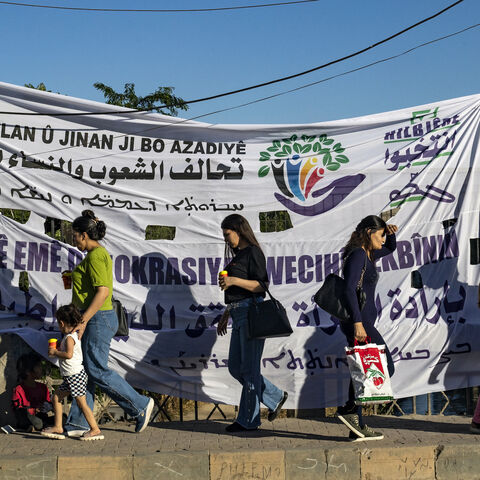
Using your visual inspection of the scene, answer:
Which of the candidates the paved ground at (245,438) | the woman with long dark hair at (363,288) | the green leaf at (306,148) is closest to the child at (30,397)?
the paved ground at (245,438)

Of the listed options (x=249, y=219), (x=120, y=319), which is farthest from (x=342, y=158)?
(x=120, y=319)

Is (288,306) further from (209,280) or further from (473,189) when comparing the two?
(473,189)

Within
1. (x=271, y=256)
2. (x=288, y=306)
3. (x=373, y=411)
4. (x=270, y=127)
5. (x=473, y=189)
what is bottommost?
(x=373, y=411)

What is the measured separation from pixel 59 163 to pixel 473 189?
3.81 meters

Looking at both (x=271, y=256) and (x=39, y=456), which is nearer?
(x=39, y=456)

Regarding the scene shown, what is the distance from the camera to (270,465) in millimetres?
5398

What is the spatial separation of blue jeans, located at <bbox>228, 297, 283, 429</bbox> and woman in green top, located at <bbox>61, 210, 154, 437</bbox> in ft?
2.50

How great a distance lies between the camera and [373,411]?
25.9 feet

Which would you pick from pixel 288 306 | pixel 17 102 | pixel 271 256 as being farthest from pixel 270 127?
pixel 17 102

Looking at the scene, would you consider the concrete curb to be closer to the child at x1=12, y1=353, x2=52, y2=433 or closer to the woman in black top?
the woman in black top

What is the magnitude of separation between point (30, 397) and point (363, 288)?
9.55ft

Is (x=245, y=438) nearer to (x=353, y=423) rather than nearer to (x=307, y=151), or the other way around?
(x=353, y=423)

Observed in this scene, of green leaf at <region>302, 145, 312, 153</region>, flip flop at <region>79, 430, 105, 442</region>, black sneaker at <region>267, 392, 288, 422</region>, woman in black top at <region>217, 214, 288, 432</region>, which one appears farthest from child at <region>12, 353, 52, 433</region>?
green leaf at <region>302, 145, 312, 153</region>

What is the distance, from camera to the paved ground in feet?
18.4
